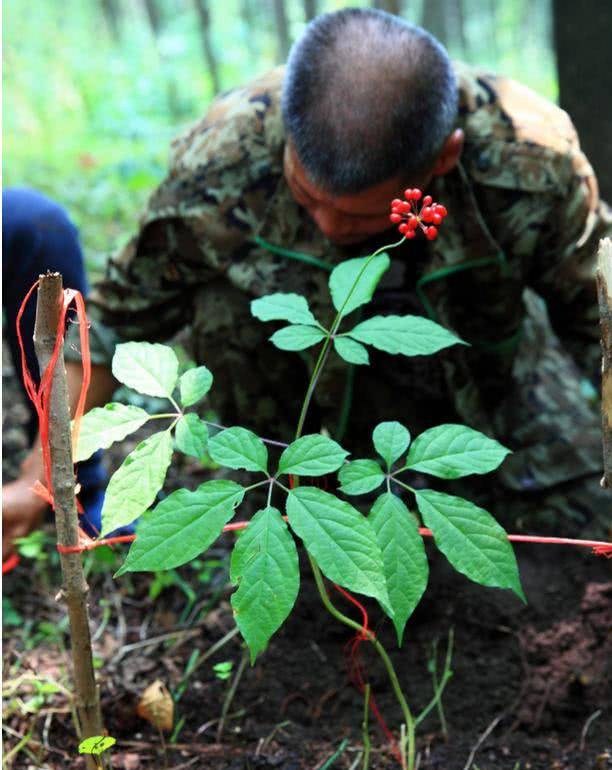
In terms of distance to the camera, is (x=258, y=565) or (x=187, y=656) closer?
(x=258, y=565)

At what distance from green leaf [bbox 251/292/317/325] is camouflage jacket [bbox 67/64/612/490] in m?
0.94

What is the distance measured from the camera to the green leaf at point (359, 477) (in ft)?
3.25

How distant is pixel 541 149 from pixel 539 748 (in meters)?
1.33

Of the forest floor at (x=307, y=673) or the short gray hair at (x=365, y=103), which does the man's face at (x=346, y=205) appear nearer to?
the short gray hair at (x=365, y=103)

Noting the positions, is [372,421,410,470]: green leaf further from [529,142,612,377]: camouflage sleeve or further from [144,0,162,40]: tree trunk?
[144,0,162,40]: tree trunk

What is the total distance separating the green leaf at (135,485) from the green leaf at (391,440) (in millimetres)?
255

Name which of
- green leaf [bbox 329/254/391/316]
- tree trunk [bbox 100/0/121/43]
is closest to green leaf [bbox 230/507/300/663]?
green leaf [bbox 329/254/391/316]

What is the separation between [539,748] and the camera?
154cm

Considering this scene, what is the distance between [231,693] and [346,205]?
3.35 feet

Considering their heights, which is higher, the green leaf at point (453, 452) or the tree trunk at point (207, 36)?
the green leaf at point (453, 452)

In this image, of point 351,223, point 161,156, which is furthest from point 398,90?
point 161,156

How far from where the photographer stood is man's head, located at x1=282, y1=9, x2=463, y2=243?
163 cm

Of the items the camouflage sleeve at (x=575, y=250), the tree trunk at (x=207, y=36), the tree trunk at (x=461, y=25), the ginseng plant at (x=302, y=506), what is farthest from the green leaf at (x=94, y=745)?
the tree trunk at (x=461, y=25)

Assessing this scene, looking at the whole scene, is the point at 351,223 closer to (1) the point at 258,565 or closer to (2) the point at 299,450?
(2) the point at 299,450
